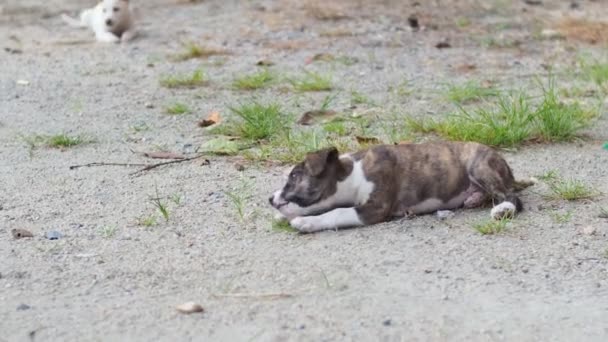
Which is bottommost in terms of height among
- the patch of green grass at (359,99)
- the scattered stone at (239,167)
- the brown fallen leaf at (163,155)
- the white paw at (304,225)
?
the patch of green grass at (359,99)

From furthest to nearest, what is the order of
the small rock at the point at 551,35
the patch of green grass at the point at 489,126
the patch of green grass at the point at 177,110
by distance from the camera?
the small rock at the point at 551,35 < the patch of green grass at the point at 177,110 < the patch of green grass at the point at 489,126

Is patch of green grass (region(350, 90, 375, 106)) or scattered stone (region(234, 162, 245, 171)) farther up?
scattered stone (region(234, 162, 245, 171))

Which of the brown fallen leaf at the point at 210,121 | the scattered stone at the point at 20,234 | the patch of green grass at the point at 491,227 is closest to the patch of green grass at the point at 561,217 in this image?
the patch of green grass at the point at 491,227

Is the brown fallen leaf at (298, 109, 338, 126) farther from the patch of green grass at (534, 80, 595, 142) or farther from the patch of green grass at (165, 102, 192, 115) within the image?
the patch of green grass at (534, 80, 595, 142)

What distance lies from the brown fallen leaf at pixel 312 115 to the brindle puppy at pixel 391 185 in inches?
71.1

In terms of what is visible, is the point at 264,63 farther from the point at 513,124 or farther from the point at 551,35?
the point at 513,124

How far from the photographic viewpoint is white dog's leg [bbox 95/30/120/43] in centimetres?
1061

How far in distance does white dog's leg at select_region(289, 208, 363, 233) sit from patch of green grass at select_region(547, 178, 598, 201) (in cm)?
110

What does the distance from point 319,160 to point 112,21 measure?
6.11 metres

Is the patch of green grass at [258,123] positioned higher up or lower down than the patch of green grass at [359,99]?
higher up

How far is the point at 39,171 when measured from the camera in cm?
636

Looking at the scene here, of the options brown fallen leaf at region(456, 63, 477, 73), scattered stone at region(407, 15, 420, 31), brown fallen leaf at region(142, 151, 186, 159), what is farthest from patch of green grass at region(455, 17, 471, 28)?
brown fallen leaf at region(142, 151, 186, 159)

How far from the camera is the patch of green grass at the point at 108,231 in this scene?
17.2 feet

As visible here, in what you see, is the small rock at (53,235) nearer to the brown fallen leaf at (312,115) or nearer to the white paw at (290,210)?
the white paw at (290,210)
